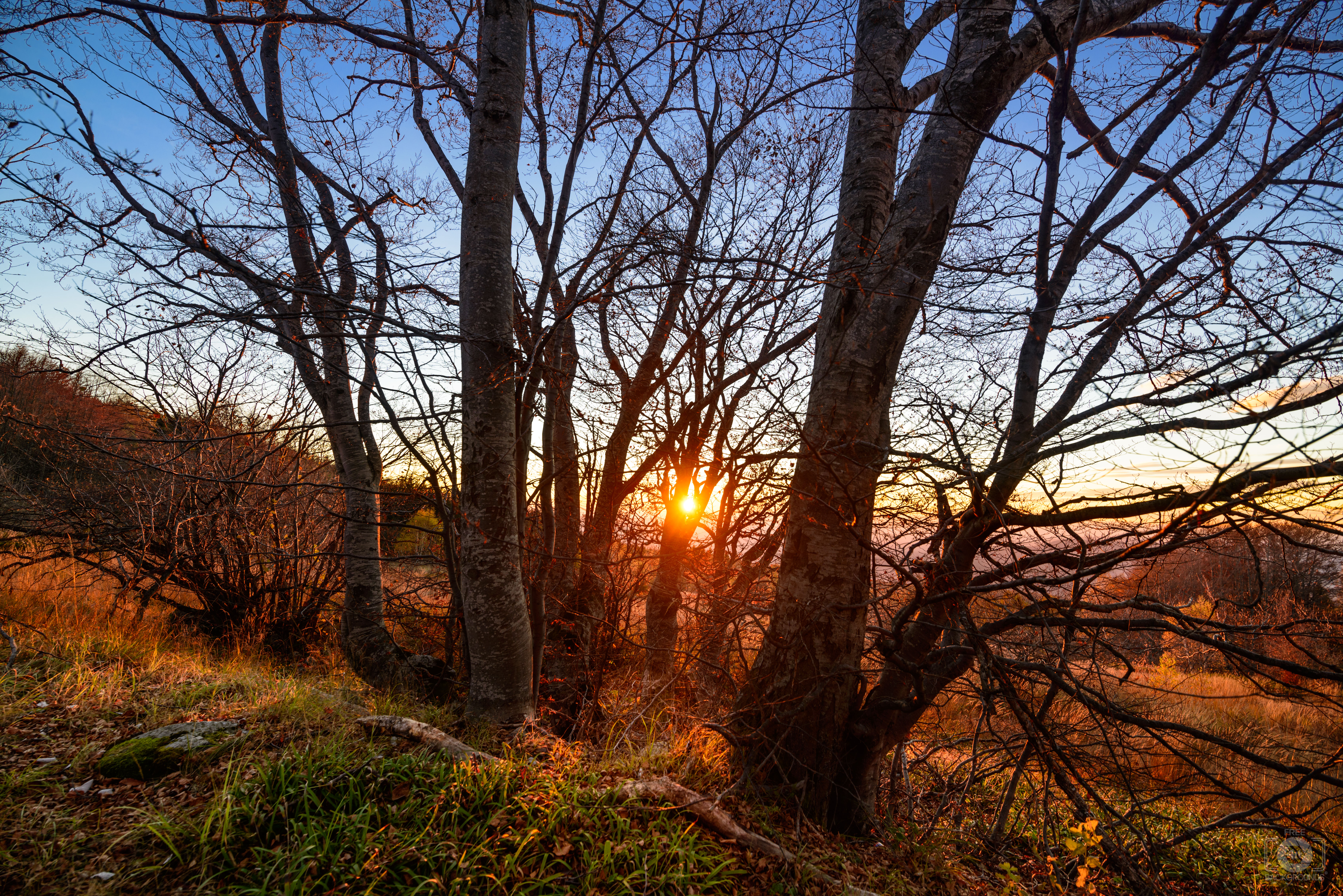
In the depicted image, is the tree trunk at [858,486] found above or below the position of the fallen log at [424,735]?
above

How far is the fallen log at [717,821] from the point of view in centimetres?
238

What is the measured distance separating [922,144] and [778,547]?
11.3 feet

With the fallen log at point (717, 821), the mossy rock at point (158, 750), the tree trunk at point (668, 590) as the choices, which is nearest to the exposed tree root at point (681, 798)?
the fallen log at point (717, 821)

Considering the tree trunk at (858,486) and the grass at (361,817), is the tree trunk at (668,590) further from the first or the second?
the tree trunk at (858,486)

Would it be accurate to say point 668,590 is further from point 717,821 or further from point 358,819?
point 358,819

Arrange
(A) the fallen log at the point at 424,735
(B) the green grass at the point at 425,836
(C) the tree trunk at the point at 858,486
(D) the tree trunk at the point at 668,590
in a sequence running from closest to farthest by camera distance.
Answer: (B) the green grass at the point at 425,836 → (A) the fallen log at the point at 424,735 → (C) the tree trunk at the point at 858,486 → (D) the tree trunk at the point at 668,590

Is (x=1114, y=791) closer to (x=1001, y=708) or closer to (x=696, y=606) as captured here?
(x=1001, y=708)

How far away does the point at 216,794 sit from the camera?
217 centimetres

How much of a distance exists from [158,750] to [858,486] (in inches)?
146

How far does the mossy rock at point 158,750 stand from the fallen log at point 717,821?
2071 millimetres

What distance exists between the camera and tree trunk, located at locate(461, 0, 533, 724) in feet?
10.8

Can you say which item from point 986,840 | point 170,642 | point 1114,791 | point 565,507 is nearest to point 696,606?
point 565,507

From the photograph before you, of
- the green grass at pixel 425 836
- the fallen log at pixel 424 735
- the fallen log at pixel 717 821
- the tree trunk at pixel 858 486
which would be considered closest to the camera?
the green grass at pixel 425 836

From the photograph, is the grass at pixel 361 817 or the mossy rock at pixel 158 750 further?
the mossy rock at pixel 158 750
